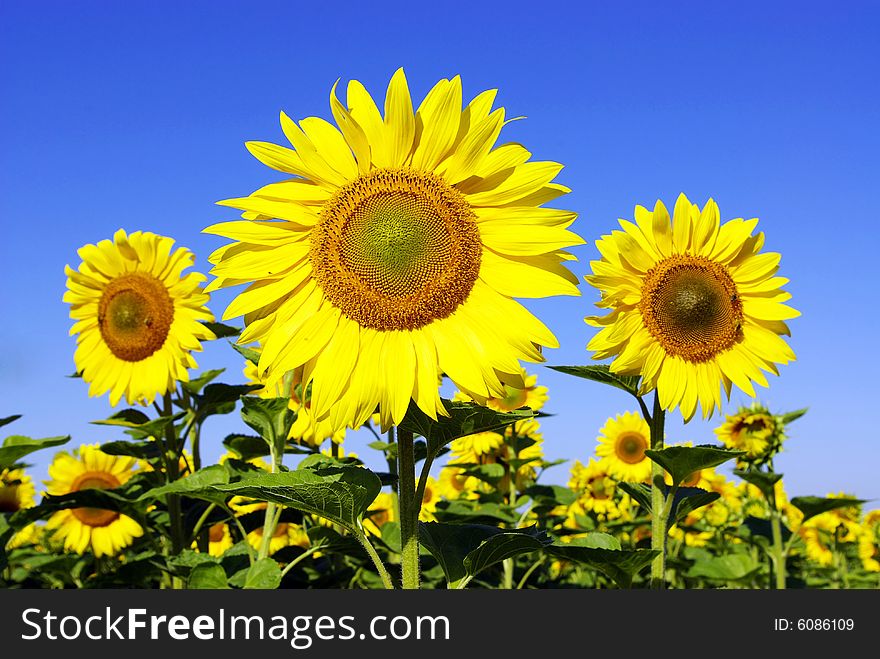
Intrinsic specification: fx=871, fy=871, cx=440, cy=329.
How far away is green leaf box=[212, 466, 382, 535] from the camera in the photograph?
270cm

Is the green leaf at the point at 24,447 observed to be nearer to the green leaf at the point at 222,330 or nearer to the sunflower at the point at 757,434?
the green leaf at the point at 222,330

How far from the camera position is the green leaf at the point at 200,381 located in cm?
557

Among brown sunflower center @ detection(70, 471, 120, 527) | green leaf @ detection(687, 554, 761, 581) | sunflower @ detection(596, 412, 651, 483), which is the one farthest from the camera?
sunflower @ detection(596, 412, 651, 483)

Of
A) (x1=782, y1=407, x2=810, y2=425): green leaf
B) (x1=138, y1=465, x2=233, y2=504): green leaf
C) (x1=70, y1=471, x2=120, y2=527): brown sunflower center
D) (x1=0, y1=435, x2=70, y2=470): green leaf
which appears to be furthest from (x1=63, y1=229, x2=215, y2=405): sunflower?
(x1=782, y1=407, x2=810, y2=425): green leaf

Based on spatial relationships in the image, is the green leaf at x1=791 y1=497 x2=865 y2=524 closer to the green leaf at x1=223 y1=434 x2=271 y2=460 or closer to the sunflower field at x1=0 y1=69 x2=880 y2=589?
the sunflower field at x1=0 y1=69 x2=880 y2=589

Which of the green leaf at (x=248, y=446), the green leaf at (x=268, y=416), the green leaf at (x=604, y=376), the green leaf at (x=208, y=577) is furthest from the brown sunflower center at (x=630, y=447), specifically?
the green leaf at (x=208, y=577)

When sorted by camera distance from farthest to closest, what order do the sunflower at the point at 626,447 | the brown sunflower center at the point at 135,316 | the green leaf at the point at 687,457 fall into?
the sunflower at the point at 626,447 → the brown sunflower center at the point at 135,316 → the green leaf at the point at 687,457

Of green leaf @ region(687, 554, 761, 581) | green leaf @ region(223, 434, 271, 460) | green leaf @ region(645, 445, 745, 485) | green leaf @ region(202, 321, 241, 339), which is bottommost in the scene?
green leaf @ region(687, 554, 761, 581)

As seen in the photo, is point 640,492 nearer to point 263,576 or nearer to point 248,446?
point 263,576

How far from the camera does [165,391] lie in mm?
5602

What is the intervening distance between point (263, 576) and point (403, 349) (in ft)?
5.94

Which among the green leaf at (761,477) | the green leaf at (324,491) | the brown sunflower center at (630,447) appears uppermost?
the brown sunflower center at (630,447)

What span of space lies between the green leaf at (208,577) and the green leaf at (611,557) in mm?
1775

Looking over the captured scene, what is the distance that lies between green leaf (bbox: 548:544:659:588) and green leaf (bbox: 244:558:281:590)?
4.95 feet
